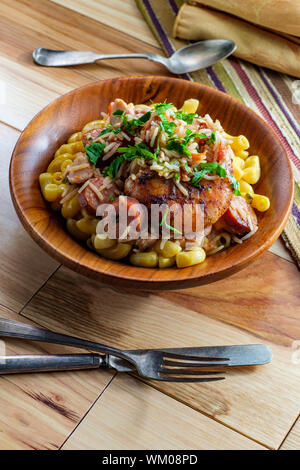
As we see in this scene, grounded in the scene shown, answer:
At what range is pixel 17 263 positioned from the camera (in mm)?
1896

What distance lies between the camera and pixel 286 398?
1.63 m

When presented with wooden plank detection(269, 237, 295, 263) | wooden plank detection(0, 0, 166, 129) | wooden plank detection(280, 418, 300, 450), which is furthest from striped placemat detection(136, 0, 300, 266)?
wooden plank detection(280, 418, 300, 450)

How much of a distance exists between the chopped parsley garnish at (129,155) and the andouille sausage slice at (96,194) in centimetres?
4

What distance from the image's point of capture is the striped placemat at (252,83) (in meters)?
2.44

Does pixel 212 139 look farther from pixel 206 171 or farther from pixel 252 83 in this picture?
pixel 252 83

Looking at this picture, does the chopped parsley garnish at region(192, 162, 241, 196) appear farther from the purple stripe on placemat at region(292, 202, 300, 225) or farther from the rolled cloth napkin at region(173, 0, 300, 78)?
the rolled cloth napkin at region(173, 0, 300, 78)

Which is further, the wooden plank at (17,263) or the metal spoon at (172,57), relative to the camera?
the metal spoon at (172,57)

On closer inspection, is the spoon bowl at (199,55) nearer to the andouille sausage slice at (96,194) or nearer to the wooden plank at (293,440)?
the andouille sausage slice at (96,194)

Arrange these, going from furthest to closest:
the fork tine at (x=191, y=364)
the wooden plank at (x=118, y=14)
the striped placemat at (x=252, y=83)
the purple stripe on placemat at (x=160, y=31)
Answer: the wooden plank at (x=118, y=14) → the purple stripe on placemat at (x=160, y=31) → the striped placemat at (x=252, y=83) → the fork tine at (x=191, y=364)

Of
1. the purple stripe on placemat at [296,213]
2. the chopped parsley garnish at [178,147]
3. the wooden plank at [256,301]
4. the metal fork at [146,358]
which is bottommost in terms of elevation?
the metal fork at [146,358]

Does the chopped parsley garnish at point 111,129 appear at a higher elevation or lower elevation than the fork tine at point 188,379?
higher

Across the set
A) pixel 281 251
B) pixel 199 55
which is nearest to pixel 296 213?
pixel 281 251

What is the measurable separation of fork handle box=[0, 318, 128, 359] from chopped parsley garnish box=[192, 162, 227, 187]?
0.57m

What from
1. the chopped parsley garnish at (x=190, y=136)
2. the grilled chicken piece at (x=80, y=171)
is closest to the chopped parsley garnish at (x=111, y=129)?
the grilled chicken piece at (x=80, y=171)
